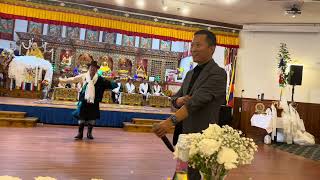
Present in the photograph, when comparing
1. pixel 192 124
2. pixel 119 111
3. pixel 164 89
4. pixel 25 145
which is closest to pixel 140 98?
pixel 164 89

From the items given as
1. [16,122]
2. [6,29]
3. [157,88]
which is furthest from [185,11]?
[6,29]

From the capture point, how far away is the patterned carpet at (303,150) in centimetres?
729

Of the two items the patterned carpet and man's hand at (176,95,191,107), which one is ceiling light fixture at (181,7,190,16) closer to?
the patterned carpet

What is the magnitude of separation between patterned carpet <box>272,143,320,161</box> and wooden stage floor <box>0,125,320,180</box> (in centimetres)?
37

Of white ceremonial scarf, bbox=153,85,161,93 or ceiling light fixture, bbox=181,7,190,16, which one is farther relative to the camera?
white ceremonial scarf, bbox=153,85,161,93

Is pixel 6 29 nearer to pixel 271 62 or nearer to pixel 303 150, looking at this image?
pixel 271 62

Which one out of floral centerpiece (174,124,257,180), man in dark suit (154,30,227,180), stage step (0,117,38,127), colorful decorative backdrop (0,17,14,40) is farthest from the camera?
colorful decorative backdrop (0,17,14,40)

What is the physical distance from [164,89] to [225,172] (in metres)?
13.7

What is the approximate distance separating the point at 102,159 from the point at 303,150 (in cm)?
503

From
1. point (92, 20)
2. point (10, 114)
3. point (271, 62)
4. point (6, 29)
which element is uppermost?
point (6, 29)

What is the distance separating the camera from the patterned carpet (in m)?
7.29

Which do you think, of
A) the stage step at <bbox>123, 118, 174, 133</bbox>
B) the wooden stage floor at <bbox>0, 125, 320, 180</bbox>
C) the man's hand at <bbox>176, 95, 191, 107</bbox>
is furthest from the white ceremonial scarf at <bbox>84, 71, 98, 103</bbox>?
the man's hand at <bbox>176, 95, 191, 107</bbox>

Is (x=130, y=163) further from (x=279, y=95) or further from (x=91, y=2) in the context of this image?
(x=279, y=95)

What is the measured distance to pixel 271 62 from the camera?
397 inches
